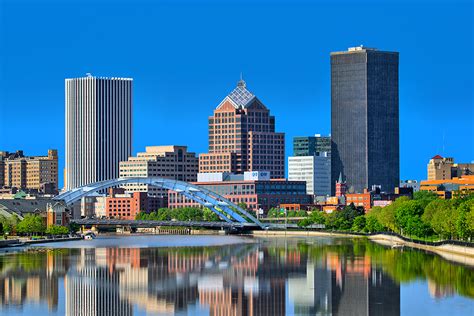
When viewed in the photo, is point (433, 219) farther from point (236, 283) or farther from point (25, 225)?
point (25, 225)

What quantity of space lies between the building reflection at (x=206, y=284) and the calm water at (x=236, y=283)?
3.0 inches

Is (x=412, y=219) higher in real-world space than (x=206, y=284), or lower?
higher

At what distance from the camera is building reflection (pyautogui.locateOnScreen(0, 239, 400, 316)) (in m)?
83.9

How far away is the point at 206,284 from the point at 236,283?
Result: 7.31ft

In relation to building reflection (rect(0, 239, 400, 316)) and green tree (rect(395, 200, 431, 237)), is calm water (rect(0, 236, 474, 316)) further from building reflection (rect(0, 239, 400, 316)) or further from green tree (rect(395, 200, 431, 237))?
green tree (rect(395, 200, 431, 237))

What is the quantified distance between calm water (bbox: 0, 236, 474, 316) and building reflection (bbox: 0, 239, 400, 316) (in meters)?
0.08

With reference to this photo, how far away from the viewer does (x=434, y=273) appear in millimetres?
107375

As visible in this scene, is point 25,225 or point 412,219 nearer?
point 412,219

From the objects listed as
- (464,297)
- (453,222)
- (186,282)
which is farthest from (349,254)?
(464,297)

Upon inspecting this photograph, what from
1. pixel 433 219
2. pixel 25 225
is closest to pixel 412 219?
pixel 433 219

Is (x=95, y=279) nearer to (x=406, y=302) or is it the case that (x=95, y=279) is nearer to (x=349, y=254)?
(x=406, y=302)

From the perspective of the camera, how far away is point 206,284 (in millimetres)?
100875

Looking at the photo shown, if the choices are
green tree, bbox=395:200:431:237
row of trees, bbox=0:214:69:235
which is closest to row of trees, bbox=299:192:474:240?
green tree, bbox=395:200:431:237

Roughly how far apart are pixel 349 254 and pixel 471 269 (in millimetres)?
30422
